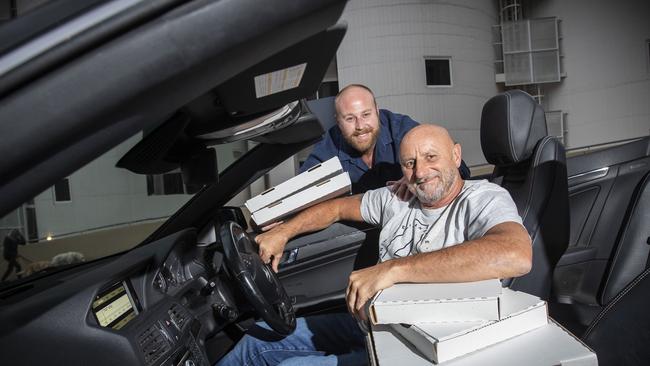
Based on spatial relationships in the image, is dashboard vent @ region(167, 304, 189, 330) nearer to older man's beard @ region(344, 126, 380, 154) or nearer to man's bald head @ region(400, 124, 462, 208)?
man's bald head @ region(400, 124, 462, 208)

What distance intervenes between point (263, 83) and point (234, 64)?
200 millimetres

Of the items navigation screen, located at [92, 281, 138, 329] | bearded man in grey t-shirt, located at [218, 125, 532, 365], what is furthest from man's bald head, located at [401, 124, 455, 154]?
navigation screen, located at [92, 281, 138, 329]

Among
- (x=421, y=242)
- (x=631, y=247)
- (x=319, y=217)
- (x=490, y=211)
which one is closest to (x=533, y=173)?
(x=490, y=211)

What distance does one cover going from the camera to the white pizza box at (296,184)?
183cm

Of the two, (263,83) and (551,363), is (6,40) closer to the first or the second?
(263,83)

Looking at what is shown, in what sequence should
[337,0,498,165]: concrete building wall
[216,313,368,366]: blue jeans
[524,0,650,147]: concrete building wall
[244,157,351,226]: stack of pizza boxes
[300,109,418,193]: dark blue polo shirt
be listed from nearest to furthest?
[216,313,368,366]: blue jeans → [244,157,351,226]: stack of pizza boxes → [300,109,418,193]: dark blue polo shirt → [337,0,498,165]: concrete building wall → [524,0,650,147]: concrete building wall

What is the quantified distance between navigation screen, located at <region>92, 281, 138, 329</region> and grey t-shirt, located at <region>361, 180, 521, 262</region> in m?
0.85

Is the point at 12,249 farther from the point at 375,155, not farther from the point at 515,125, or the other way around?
the point at 515,125

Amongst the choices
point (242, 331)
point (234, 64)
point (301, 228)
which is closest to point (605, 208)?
point (301, 228)

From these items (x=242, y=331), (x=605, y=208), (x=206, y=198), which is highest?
(x=206, y=198)

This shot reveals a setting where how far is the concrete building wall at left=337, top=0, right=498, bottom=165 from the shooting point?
7.90 m

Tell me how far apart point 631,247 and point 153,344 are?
178 centimetres

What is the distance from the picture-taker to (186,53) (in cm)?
49

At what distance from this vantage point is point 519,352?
0.88m
